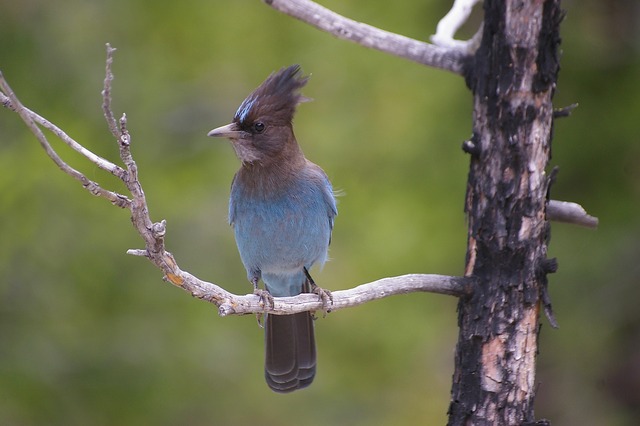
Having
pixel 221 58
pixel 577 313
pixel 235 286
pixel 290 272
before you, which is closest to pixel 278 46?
pixel 221 58

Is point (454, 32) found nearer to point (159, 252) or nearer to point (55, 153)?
point (159, 252)

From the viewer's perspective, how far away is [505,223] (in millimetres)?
3680

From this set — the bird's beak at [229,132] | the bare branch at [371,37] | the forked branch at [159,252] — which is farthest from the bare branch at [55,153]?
the bird's beak at [229,132]

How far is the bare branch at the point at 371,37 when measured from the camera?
148 inches

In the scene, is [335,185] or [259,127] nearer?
[259,127]

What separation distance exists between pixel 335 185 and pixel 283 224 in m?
1.97

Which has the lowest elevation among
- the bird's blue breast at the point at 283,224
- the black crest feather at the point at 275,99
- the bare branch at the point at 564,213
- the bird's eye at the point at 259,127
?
the bare branch at the point at 564,213

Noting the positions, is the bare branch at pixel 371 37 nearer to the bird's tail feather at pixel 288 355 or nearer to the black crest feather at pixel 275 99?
the black crest feather at pixel 275 99

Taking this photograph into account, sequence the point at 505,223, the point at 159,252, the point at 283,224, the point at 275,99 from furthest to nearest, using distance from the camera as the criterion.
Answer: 1. the point at 283,224
2. the point at 275,99
3. the point at 505,223
4. the point at 159,252

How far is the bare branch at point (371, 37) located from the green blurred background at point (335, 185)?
270 cm

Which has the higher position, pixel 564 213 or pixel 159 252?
pixel 564 213

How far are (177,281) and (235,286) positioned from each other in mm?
3155

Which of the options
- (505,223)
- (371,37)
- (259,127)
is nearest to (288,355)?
(259,127)

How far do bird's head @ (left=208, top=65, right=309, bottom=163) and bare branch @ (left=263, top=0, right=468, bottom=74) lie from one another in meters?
0.68
